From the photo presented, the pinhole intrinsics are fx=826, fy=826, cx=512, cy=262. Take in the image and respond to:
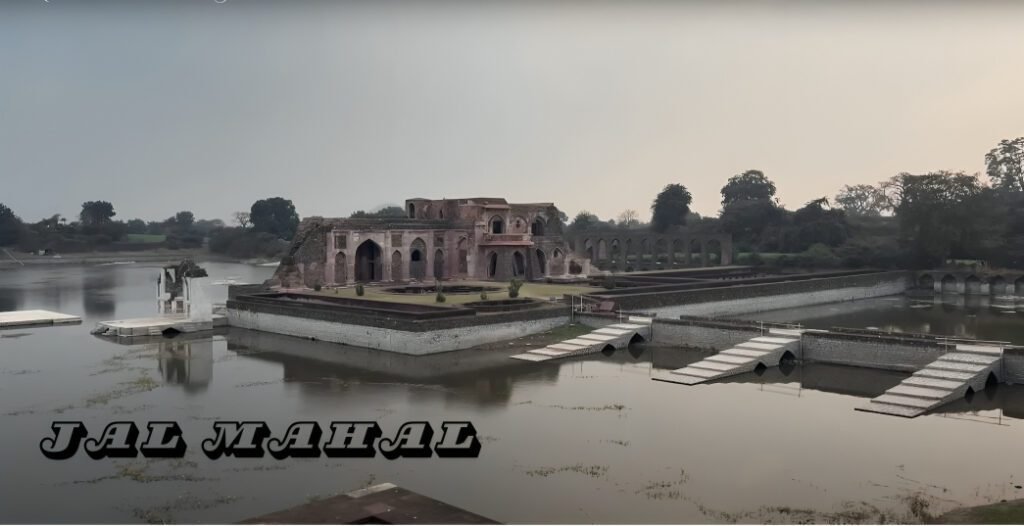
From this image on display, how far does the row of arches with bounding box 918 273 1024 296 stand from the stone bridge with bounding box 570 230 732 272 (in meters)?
11.5

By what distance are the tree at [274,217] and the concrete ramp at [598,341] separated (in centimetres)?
5968

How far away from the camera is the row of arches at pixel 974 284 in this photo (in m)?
35.2

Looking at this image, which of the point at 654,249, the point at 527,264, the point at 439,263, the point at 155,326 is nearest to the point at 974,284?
the point at 654,249

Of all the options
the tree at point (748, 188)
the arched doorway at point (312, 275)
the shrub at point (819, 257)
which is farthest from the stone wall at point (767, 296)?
the tree at point (748, 188)

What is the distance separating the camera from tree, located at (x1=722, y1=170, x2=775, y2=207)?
6506cm

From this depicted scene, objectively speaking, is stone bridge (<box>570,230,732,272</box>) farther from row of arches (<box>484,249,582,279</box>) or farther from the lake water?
the lake water

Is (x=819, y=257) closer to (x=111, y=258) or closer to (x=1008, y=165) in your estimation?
(x=1008, y=165)

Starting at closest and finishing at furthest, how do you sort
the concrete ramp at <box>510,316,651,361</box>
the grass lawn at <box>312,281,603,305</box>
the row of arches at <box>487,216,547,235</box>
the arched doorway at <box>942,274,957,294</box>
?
the concrete ramp at <box>510,316,651,361</box> → the grass lawn at <box>312,281,603,305</box> → the row of arches at <box>487,216,547,235</box> → the arched doorway at <box>942,274,957,294</box>

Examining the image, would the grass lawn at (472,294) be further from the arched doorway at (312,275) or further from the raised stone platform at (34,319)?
the raised stone platform at (34,319)

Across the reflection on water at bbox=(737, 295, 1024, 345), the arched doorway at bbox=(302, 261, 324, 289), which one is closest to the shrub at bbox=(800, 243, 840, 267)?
the reflection on water at bbox=(737, 295, 1024, 345)

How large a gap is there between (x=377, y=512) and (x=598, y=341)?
13.4 meters

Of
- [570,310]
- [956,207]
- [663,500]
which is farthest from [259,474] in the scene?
[956,207]

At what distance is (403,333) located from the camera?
777 inches

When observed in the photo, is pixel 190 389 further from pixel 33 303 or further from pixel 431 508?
pixel 33 303
